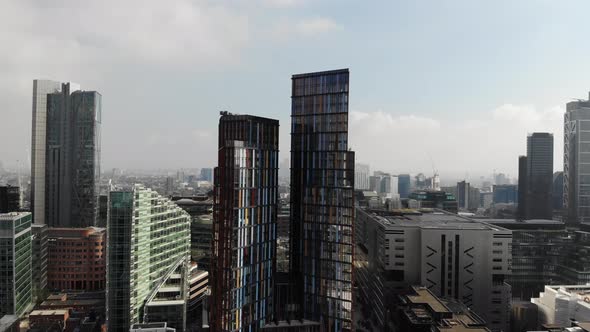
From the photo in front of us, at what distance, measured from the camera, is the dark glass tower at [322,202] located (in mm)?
47312

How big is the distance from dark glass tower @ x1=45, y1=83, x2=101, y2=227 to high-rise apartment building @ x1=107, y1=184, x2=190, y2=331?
5880 centimetres

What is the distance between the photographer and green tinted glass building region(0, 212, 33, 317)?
58.1 metres

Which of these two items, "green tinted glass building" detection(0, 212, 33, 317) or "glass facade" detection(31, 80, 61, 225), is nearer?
"green tinted glass building" detection(0, 212, 33, 317)

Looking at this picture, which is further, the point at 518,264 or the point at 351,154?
the point at 518,264

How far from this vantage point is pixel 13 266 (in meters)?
58.7

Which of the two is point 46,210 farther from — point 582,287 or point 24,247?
point 582,287

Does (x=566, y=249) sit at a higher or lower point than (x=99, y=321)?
higher

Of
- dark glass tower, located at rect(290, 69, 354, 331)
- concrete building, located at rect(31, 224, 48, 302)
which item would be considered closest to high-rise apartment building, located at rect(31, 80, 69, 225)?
concrete building, located at rect(31, 224, 48, 302)

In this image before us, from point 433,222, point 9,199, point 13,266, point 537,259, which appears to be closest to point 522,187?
point 537,259

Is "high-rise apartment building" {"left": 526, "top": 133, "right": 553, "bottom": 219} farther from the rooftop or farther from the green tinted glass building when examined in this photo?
the green tinted glass building

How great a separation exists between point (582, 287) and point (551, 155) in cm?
10050

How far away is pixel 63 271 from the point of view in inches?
3036

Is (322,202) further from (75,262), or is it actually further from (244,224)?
(75,262)

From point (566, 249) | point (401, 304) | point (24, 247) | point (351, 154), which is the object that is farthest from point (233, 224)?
point (566, 249)
